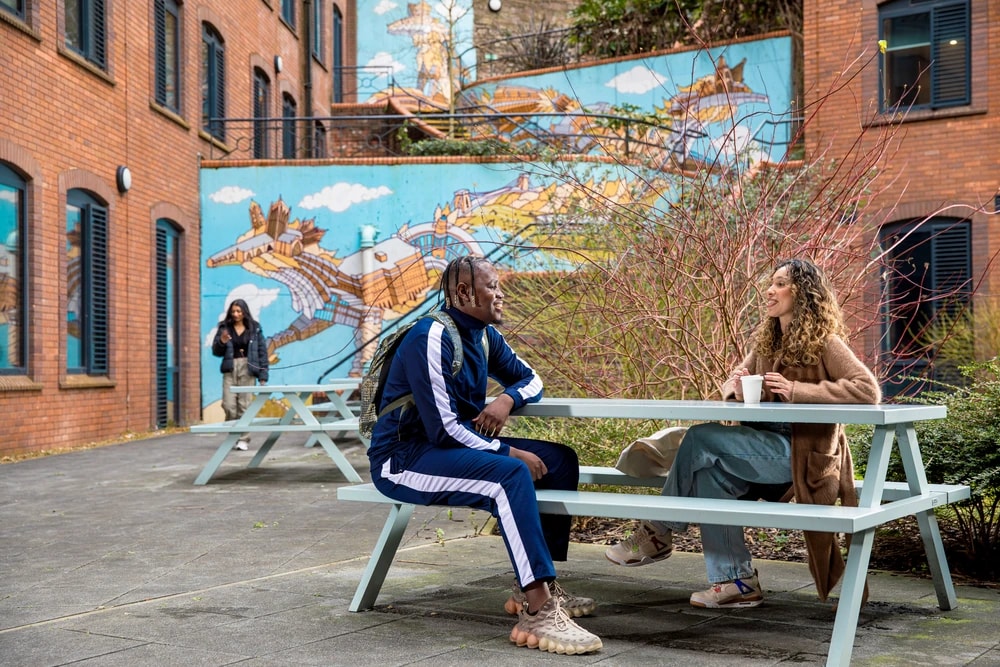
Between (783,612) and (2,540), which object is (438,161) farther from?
(783,612)

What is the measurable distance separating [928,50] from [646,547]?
1470 centimetres

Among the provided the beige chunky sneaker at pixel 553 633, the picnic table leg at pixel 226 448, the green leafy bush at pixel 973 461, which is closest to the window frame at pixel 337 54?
the picnic table leg at pixel 226 448

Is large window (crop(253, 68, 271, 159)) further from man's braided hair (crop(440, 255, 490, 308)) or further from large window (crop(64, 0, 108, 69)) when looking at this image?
man's braided hair (crop(440, 255, 490, 308))

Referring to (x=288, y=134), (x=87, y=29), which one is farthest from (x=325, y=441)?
(x=288, y=134)

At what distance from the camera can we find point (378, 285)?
736 inches

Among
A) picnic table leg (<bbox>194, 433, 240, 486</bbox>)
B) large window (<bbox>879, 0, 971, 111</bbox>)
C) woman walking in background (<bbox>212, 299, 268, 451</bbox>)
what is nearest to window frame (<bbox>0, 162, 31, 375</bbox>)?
woman walking in background (<bbox>212, 299, 268, 451</bbox>)

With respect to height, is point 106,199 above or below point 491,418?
above

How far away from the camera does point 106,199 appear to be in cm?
1516

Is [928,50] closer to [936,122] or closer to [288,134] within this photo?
[936,122]

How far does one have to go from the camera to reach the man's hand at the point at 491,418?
4738 millimetres

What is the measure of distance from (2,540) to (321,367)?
11.6 meters

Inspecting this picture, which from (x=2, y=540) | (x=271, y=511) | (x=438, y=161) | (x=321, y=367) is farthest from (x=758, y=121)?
(x=2, y=540)

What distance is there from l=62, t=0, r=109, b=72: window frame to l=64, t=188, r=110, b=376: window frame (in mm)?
1821

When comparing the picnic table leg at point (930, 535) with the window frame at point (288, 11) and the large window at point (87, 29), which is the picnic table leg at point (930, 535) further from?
the window frame at point (288, 11)
